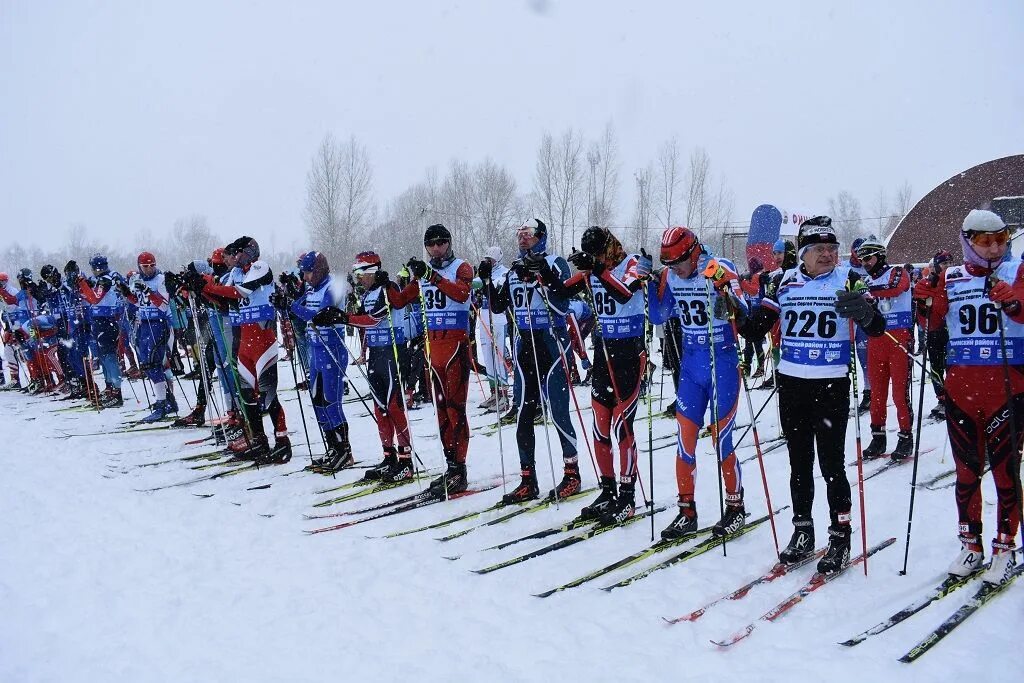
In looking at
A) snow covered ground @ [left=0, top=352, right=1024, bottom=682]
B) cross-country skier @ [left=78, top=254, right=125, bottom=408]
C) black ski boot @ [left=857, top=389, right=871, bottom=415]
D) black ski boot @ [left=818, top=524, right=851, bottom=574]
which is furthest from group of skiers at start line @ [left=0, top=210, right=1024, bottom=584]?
cross-country skier @ [left=78, top=254, right=125, bottom=408]

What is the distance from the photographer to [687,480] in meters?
4.73

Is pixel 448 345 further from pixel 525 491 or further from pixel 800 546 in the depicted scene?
pixel 800 546

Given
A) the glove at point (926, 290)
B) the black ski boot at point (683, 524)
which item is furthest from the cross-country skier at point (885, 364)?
the black ski boot at point (683, 524)

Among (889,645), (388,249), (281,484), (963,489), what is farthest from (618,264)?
(388,249)

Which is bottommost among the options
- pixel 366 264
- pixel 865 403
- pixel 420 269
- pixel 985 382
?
pixel 865 403

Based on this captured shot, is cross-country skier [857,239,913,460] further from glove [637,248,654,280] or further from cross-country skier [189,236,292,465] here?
cross-country skier [189,236,292,465]

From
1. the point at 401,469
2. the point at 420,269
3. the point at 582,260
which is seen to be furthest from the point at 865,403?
the point at 420,269

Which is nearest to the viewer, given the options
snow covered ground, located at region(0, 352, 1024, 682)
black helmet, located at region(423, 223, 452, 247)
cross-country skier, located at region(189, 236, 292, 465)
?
snow covered ground, located at region(0, 352, 1024, 682)

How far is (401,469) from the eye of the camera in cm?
673

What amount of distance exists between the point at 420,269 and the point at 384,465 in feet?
6.79

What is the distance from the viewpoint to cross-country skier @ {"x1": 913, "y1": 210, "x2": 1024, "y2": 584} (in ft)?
12.3

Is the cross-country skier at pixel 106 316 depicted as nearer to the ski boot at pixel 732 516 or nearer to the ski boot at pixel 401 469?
the ski boot at pixel 401 469

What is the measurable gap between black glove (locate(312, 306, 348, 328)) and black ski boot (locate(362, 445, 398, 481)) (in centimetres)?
132

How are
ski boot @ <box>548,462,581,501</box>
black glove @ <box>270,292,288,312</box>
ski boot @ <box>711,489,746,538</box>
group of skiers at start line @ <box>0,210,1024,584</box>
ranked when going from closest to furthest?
group of skiers at start line @ <box>0,210,1024,584</box> → ski boot @ <box>711,489,746,538</box> → ski boot @ <box>548,462,581,501</box> → black glove @ <box>270,292,288,312</box>
